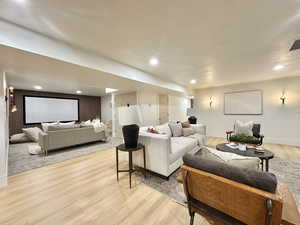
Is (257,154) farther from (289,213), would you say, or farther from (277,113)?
(277,113)

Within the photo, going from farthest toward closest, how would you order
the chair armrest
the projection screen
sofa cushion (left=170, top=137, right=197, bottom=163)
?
the projection screen, sofa cushion (left=170, top=137, right=197, bottom=163), the chair armrest

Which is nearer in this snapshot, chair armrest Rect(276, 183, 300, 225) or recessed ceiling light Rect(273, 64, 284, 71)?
chair armrest Rect(276, 183, 300, 225)

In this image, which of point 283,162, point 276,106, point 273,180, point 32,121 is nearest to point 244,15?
point 273,180

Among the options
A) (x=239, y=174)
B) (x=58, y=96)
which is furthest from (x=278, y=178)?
(x=58, y=96)

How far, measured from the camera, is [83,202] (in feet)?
5.72

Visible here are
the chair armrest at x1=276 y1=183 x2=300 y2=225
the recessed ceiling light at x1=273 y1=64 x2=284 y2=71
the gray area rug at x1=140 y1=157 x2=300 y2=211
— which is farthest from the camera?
the recessed ceiling light at x1=273 y1=64 x2=284 y2=71

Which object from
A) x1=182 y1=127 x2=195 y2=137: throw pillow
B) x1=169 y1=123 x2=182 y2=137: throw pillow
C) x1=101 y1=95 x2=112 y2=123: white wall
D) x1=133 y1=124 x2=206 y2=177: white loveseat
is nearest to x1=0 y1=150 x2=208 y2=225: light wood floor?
x1=133 y1=124 x2=206 y2=177: white loveseat

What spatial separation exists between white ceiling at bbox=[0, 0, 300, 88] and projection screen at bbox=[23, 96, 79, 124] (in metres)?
6.13

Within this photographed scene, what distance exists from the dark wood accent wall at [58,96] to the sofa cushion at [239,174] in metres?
7.98

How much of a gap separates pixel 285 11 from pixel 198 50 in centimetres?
113

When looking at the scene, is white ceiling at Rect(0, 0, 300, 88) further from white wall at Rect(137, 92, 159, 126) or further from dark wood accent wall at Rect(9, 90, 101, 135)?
dark wood accent wall at Rect(9, 90, 101, 135)

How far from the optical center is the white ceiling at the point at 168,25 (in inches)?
52.9

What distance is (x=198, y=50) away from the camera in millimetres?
2371

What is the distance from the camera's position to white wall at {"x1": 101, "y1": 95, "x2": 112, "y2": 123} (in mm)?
8347
